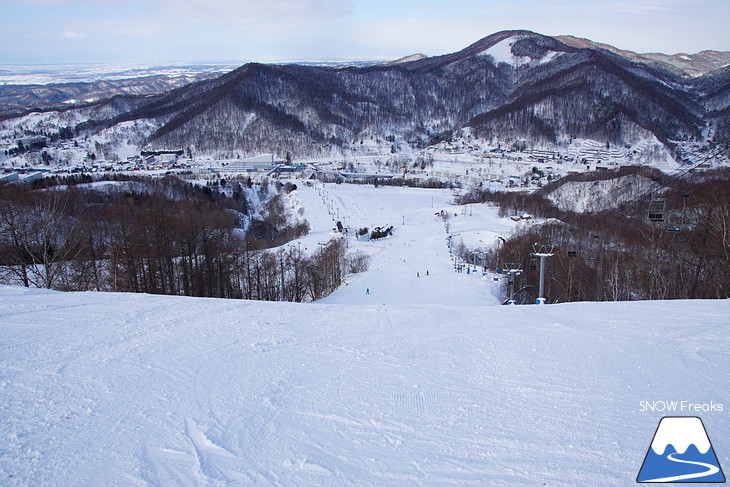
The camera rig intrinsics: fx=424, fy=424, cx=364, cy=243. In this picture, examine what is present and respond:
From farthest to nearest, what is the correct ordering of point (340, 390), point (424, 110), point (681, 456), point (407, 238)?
point (424, 110) → point (407, 238) → point (340, 390) → point (681, 456)

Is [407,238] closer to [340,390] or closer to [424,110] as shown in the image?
[340,390]

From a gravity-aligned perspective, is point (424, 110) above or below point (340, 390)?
above

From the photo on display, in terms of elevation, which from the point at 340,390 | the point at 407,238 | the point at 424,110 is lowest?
the point at 407,238

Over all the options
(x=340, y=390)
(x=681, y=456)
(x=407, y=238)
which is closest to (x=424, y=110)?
(x=407, y=238)

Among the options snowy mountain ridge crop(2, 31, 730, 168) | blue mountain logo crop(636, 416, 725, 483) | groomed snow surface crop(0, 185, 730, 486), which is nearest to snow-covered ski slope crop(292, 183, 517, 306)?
groomed snow surface crop(0, 185, 730, 486)

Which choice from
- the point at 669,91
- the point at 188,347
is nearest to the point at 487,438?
the point at 188,347

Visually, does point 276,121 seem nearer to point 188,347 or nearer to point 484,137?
point 484,137
